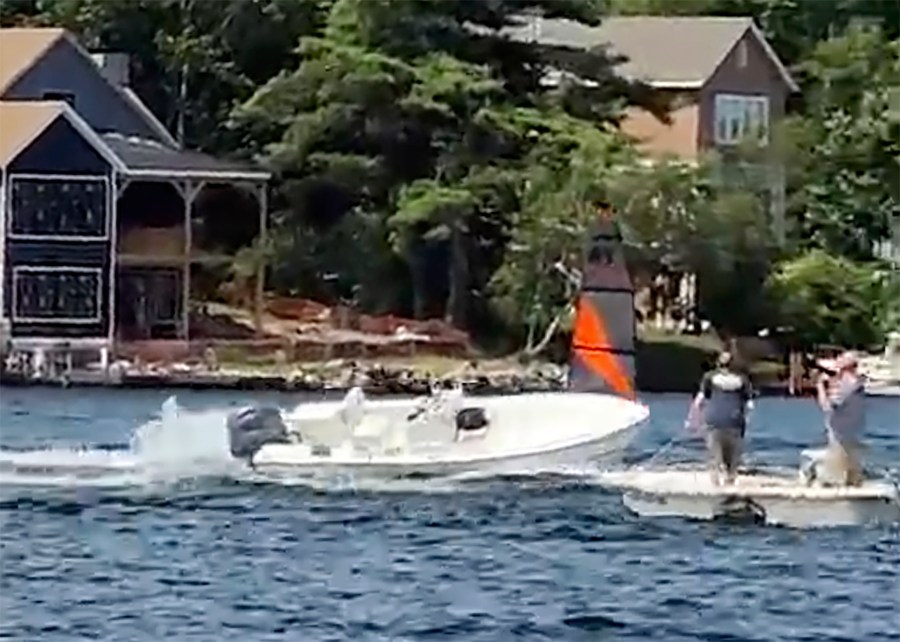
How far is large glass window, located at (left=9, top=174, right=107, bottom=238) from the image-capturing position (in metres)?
69.4

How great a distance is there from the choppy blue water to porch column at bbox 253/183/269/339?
3451 centimetres

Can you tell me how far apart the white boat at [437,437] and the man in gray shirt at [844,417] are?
634cm

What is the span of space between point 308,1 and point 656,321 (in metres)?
12.5

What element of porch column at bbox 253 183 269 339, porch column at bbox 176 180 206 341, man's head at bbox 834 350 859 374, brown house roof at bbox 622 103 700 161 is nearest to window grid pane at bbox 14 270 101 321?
porch column at bbox 176 180 206 341

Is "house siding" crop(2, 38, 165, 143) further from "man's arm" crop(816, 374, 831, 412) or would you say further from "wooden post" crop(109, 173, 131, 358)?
"man's arm" crop(816, 374, 831, 412)

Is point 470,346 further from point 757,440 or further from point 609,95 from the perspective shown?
point 757,440

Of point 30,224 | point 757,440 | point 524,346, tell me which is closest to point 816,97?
point 524,346

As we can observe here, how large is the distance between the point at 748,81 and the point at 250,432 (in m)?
51.1

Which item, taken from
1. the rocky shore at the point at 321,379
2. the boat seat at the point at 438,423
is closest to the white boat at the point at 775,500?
the boat seat at the point at 438,423

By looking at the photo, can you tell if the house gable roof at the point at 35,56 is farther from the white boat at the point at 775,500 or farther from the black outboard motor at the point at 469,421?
the white boat at the point at 775,500

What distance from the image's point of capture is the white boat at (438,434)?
34.6 meters

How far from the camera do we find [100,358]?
222 ft

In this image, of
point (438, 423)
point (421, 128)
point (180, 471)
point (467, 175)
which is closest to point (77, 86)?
point (421, 128)

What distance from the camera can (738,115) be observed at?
3327 inches
